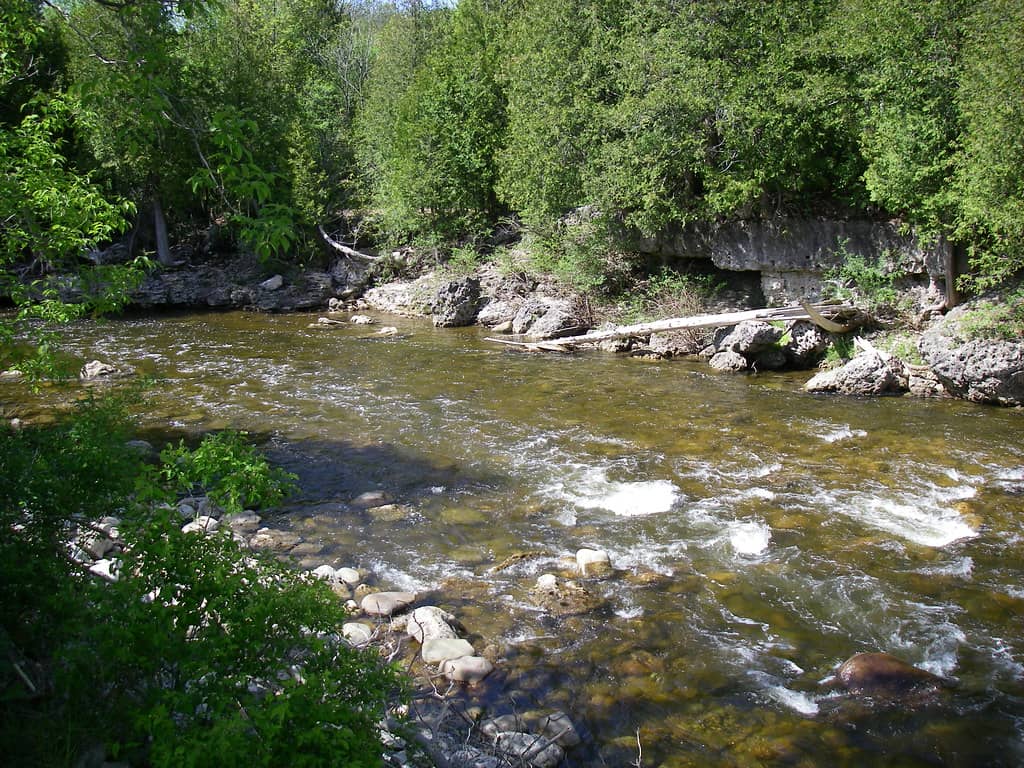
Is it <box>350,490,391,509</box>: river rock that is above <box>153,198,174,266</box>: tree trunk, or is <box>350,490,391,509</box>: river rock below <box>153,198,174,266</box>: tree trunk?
below

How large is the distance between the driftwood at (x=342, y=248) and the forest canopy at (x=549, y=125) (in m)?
0.85

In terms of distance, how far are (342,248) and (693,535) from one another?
92.1ft

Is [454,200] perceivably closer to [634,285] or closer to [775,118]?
[634,285]

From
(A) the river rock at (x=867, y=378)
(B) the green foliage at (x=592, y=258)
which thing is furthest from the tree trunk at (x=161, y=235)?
(A) the river rock at (x=867, y=378)

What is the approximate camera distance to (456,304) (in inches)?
1030

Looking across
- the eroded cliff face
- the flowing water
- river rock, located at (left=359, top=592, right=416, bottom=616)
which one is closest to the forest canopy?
the eroded cliff face

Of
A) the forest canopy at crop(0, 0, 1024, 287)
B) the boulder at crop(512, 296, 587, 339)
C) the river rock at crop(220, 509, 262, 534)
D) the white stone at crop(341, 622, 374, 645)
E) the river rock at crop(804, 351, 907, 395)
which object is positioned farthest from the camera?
the boulder at crop(512, 296, 587, 339)

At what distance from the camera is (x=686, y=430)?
13.4 metres

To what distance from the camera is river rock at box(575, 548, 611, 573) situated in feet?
26.7

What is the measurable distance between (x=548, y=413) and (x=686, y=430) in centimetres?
284

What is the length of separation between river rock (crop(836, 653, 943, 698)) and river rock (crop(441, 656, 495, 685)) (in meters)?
3.13

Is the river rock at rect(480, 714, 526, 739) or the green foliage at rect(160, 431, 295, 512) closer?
the green foliage at rect(160, 431, 295, 512)

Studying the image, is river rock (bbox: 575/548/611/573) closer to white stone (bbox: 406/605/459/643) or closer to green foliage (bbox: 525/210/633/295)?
white stone (bbox: 406/605/459/643)

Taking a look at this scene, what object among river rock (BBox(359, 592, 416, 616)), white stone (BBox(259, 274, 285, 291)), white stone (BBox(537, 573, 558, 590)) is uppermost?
white stone (BBox(259, 274, 285, 291))
